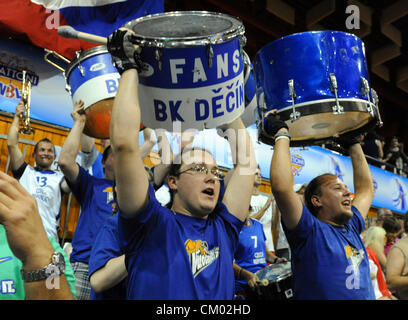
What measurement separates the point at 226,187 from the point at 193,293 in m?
0.54

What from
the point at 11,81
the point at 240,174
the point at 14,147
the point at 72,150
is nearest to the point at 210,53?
the point at 240,174

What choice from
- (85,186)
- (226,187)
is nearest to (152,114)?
(226,187)

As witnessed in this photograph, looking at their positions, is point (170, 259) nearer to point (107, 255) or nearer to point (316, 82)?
point (107, 255)

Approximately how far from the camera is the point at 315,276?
189cm

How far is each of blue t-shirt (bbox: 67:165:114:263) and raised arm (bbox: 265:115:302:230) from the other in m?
1.15

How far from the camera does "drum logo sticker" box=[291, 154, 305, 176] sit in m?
5.73

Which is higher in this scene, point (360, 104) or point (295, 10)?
point (295, 10)

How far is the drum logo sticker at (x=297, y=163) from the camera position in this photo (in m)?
5.73

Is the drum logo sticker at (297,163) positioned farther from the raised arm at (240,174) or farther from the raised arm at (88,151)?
the raised arm at (240,174)

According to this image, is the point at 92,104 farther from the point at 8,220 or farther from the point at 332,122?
the point at 8,220

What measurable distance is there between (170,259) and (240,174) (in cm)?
51

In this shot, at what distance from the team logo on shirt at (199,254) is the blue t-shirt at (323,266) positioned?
0.57 m

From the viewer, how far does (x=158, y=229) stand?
142cm
